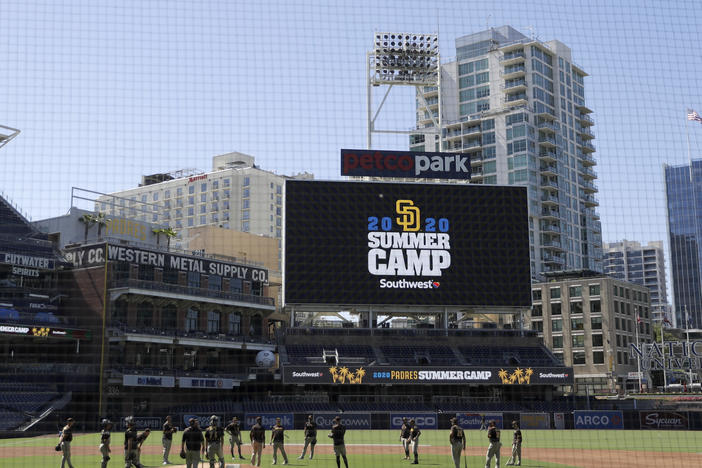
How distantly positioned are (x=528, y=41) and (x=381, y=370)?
77437mm

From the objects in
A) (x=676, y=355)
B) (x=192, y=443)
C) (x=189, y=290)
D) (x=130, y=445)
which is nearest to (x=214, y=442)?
(x=192, y=443)

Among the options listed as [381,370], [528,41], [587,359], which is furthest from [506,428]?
[528,41]

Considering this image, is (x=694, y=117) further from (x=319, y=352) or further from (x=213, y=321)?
(x=213, y=321)

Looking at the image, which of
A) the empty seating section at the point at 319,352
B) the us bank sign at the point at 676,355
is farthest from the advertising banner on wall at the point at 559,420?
the us bank sign at the point at 676,355

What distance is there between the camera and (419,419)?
177 feet

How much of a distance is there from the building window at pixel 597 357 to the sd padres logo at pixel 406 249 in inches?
1760

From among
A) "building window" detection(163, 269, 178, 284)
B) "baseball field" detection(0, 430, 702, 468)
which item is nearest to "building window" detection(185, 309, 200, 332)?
"building window" detection(163, 269, 178, 284)

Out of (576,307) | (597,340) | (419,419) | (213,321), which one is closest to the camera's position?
(419,419)

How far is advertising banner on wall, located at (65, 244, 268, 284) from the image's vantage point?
66.6 m

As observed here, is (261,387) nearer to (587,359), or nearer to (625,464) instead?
(625,464)

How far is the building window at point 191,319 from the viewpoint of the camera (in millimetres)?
71688

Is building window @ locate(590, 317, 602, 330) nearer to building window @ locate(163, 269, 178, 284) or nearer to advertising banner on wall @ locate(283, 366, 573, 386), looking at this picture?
advertising banner on wall @ locate(283, 366, 573, 386)

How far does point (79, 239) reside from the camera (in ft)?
254

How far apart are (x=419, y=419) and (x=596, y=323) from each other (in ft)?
182
